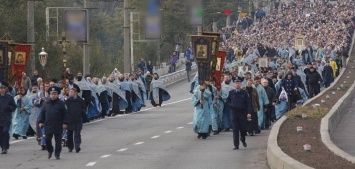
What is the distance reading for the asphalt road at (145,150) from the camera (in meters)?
25.0

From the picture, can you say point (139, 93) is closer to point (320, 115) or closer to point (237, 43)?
point (320, 115)

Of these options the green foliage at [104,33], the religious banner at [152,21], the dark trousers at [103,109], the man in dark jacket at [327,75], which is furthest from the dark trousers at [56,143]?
the religious banner at [152,21]

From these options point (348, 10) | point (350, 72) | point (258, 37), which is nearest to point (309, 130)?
point (350, 72)

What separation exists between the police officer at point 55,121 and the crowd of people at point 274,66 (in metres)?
4.14

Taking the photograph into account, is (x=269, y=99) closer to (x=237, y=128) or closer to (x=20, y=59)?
(x=20, y=59)

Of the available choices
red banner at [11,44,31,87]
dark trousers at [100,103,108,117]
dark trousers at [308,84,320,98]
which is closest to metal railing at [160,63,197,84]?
dark trousers at [308,84,320,98]

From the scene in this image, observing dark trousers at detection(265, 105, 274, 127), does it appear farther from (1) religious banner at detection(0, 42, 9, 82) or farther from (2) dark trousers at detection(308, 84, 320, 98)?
(2) dark trousers at detection(308, 84, 320, 98)

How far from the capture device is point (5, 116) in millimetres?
28625

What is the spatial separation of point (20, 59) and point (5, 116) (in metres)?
12.2

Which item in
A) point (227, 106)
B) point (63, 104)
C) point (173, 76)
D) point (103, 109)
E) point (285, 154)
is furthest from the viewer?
point (173, 76)

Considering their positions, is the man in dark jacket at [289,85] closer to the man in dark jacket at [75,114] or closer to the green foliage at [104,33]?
the green foliage at [104,33]

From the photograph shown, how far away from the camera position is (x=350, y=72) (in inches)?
2926

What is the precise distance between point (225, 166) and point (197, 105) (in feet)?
29.0

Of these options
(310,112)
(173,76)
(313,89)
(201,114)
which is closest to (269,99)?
(310,112)
